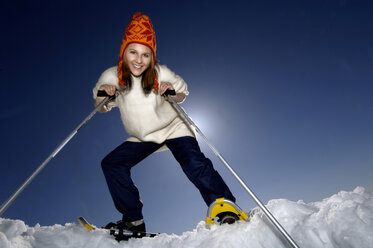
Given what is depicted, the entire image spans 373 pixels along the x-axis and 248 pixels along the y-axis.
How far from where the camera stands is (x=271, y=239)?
1.98 m

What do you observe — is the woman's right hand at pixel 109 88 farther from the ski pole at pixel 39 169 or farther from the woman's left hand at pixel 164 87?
the woman's left hand at pixel 164 87

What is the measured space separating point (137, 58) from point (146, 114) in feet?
2.99

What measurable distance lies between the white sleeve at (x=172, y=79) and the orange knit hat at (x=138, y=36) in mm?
222

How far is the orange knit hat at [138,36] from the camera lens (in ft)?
12.2

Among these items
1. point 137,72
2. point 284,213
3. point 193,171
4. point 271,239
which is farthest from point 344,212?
point 137,72

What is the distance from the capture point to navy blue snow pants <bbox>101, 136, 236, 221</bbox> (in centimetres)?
301

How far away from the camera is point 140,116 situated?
141 inches

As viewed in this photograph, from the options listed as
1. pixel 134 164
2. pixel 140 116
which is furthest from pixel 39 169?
pixel 140 116

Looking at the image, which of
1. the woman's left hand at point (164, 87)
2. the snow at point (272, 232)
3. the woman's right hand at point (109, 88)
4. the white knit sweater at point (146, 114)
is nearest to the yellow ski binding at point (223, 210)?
the snow at point (272, 232)

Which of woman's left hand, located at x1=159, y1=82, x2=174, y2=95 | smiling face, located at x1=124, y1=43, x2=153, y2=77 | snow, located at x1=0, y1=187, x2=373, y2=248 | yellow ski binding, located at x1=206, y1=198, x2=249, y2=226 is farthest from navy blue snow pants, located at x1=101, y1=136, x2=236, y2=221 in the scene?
smiling face, located at x1=124, y1=43, x2=153, y2=77

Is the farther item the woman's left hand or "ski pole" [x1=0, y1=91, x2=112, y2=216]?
the woman's left hand

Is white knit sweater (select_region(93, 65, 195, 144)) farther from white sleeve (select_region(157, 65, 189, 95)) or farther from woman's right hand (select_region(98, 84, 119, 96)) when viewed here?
woman's right hand (select_region(98, 84, 119, 96))

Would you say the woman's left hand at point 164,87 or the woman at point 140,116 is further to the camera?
the woman's left hand at point 164,87

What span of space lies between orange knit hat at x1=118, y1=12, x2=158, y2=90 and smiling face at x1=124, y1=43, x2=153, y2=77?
76 millimetres
